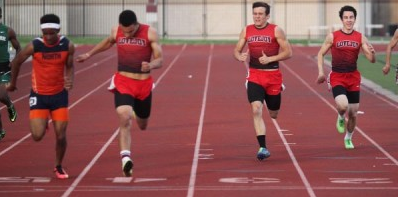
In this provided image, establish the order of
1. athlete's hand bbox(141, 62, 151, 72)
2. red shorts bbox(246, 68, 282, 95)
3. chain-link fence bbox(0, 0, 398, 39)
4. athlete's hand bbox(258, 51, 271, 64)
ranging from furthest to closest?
chain-link fence bbox(0, 0, 398, 39), red shorts bbox(246, 68, 282, 95), athlete's hand bbox(258, 51, 271, 64), athlete's hand bbox(141, 62, 151, 72)

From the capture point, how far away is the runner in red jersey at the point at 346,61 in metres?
15.7

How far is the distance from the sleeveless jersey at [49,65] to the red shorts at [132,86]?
2.20 feet

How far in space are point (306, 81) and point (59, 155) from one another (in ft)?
61.2

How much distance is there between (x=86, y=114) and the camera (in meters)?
21.7

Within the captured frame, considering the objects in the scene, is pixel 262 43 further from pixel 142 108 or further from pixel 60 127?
pixel 60 127

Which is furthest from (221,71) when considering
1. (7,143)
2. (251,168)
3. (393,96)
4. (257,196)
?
(257,196)

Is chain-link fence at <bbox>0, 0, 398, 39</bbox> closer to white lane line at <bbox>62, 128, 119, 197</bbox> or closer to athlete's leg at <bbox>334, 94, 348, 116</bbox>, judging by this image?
white lane line at <bbox>62, 128, 119, 197</bbox>

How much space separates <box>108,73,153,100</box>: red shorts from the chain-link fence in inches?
1812

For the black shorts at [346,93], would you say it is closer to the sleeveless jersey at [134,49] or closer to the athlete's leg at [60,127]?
the sleeveless jersey at [134,49]

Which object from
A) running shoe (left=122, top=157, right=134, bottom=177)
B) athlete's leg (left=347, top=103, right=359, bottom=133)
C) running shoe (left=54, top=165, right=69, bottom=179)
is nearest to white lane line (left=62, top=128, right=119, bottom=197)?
running shoe (left=54, top=165, right=69, bottom=179)

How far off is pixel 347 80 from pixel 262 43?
1.75 meters

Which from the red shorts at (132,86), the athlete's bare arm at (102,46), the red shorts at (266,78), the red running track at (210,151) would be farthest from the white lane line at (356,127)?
the athlete's bare arm at (102,46)

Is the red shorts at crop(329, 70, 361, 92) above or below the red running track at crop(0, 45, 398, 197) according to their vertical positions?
above

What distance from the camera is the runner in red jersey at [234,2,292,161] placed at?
1482cm
